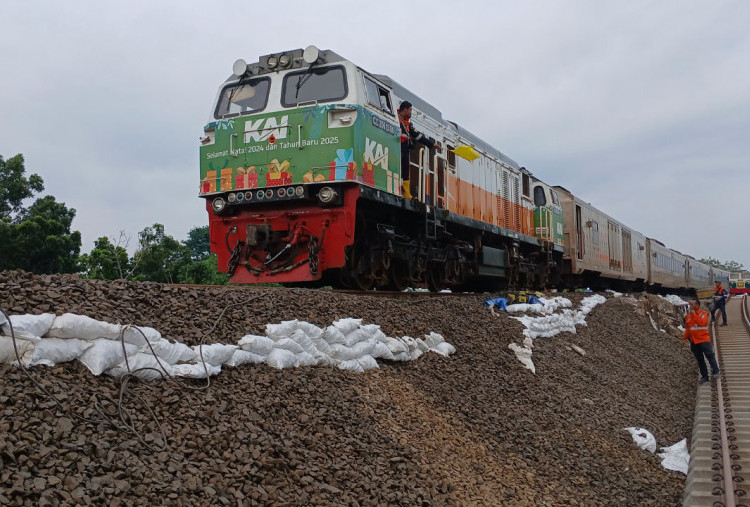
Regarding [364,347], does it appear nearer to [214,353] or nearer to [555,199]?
[214,353]

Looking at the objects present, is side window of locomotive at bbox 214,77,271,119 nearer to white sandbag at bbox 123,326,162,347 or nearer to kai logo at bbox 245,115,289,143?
kai logo at bbox 245,115,289,143

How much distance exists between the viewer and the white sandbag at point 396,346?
254 inches

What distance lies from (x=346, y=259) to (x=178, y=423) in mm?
5177

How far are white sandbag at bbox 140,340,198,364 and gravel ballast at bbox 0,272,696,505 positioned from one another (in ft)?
0.74

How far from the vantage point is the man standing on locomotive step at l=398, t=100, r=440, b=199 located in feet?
33.1

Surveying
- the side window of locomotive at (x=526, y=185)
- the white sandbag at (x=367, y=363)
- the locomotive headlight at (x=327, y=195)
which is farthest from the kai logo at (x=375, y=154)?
the side window of locomotive at (x=526, y=185)

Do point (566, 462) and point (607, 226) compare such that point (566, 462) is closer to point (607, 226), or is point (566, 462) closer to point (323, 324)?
point (323, 324)

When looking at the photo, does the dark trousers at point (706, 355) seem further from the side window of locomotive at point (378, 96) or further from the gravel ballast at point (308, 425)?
the side window of locomotive at point (378, 96)

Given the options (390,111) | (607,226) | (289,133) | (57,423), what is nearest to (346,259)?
(289,133)

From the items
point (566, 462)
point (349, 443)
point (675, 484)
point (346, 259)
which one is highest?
point (346, 259)

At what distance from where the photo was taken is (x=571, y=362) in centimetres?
998

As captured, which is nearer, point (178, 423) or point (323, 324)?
point (178, 423)

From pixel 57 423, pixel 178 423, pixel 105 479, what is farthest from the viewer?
pixel 178 423

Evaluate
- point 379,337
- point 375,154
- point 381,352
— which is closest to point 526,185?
point 375,154
